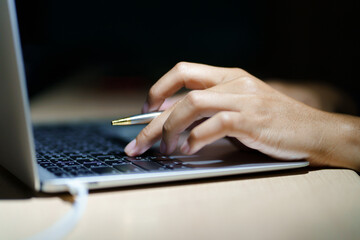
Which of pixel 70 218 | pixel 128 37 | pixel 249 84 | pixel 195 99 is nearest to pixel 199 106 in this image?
pixel 195 99

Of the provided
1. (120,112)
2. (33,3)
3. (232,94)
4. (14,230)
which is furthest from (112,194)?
(33,3)

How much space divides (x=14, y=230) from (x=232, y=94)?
34cm

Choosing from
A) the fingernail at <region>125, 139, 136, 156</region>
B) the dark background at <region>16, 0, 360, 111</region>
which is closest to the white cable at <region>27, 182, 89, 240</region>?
the fingernail at <region>125, 139, 136, 156</region>

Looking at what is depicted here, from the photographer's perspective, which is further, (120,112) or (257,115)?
(120,112)

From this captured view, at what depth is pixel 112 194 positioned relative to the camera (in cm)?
42

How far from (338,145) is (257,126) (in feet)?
0.51

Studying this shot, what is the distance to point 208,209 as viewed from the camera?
39 centimetres

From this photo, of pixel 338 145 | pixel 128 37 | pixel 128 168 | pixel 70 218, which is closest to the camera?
pixel 70 218

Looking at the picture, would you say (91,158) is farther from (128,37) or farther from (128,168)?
(128,37)

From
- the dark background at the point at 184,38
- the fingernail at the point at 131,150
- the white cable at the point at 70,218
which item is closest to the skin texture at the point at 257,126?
the fingernail at the point at 131,150

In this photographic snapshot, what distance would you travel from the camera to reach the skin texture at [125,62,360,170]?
0.51 meters

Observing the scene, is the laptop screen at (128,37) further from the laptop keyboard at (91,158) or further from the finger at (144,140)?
the finger at (144,140)

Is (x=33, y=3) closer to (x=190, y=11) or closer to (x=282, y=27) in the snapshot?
(x=190, y=11)

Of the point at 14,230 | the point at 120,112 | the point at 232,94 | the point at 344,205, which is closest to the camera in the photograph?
the point at 14,230
